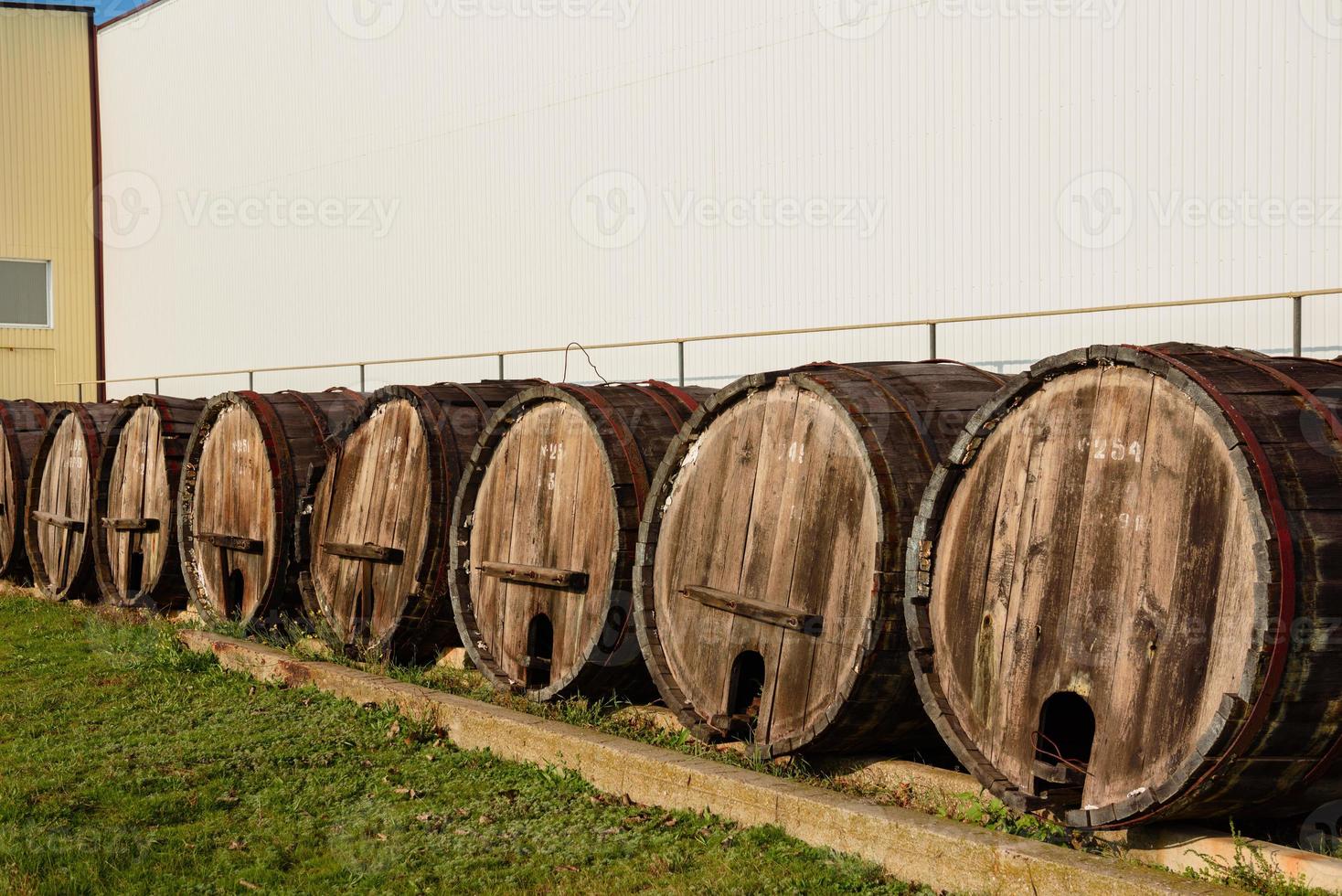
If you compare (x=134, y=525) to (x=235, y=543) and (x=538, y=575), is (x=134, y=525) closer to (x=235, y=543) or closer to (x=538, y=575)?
(x=235, y=543)

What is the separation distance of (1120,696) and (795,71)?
7.41 metres

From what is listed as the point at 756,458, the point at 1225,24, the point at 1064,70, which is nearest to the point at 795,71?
the point at 1064,70

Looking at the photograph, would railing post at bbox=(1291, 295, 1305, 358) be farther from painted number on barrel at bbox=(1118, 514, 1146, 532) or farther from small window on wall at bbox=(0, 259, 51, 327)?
small window on wall at bbox=(0, 259, 51, 327)

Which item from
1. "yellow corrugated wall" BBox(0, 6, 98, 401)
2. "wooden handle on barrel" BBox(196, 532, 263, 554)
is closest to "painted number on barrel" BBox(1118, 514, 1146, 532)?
"wooden handle on barrel" BBox(196, 532, 263, 554)

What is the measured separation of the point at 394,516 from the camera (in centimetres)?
805

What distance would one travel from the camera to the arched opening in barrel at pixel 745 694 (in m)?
5.71

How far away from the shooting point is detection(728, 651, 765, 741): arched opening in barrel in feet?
18.7

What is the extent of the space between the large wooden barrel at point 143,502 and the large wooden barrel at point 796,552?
5.60 metres

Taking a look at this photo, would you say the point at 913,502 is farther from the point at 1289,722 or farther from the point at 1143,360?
the point at 1289,722

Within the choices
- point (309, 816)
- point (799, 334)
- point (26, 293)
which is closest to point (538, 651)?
point (309, 816)

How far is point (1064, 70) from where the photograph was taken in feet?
28.7

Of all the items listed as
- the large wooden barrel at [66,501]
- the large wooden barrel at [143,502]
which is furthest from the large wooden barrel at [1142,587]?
the large wooden barrel at [66,501]

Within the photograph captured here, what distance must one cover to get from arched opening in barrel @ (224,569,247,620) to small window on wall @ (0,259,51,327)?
49.3 ft

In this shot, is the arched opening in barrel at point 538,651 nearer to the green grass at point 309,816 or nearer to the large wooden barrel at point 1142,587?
the green grass at point 309,816
